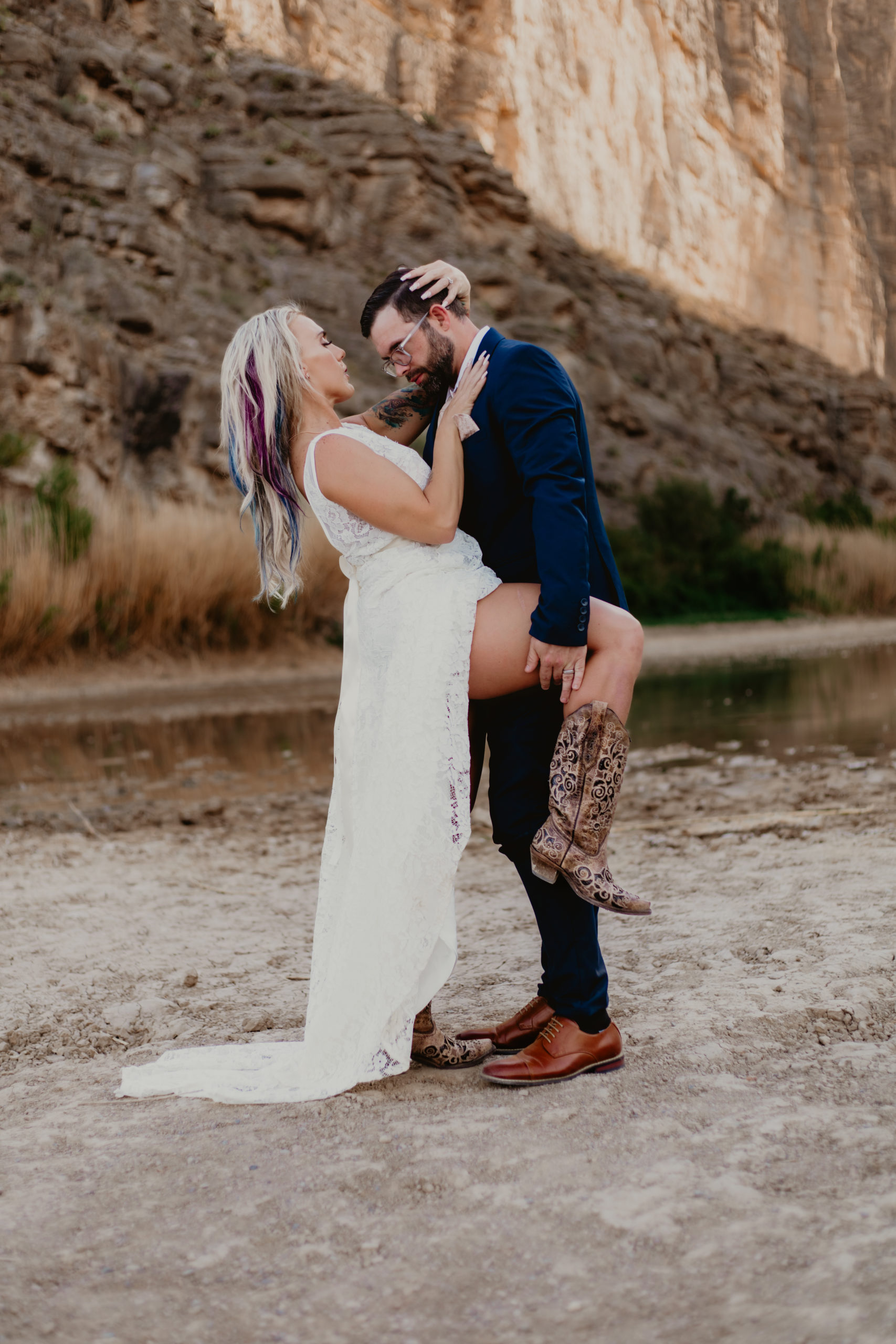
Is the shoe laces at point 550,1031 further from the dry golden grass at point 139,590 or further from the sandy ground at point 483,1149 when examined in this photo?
the dry golden grass at point 139,590

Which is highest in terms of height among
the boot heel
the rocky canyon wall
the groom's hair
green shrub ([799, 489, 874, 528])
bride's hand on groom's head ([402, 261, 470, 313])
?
the rocky canyon wall

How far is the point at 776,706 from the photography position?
10.4 meters

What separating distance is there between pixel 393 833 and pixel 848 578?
22.2m

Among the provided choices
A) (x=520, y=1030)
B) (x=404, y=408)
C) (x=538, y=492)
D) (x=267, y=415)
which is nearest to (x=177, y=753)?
(x=404, y=408)

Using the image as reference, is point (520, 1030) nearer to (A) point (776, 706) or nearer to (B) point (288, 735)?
(B) point (288, 735)

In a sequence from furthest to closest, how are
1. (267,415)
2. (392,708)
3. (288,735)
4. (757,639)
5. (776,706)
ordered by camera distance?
(757,639) < (776,706) < (288,735) < (267,415) < (392,708)

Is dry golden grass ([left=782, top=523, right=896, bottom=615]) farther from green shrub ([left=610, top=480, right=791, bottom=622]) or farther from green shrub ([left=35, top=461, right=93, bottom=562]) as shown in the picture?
green shrub ([left=35, top=461, right=93, bottom=562])

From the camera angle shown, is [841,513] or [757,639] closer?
[757,639]

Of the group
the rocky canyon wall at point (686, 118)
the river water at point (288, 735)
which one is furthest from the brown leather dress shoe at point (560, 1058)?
the rocky canyon wall at point (686, 118)

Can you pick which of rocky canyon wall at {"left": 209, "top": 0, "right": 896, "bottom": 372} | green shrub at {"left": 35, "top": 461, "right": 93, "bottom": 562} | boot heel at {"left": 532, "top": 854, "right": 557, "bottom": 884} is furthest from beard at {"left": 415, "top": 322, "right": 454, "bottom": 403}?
rocky canyon wall at {"left": 209, "top": 0, "right": 896, "bottom": 372}

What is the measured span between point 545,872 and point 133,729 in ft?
27.8

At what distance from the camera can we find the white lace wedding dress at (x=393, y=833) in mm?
2727

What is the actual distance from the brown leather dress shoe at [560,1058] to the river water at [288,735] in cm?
468

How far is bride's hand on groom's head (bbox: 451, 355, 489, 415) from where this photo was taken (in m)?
2.79
